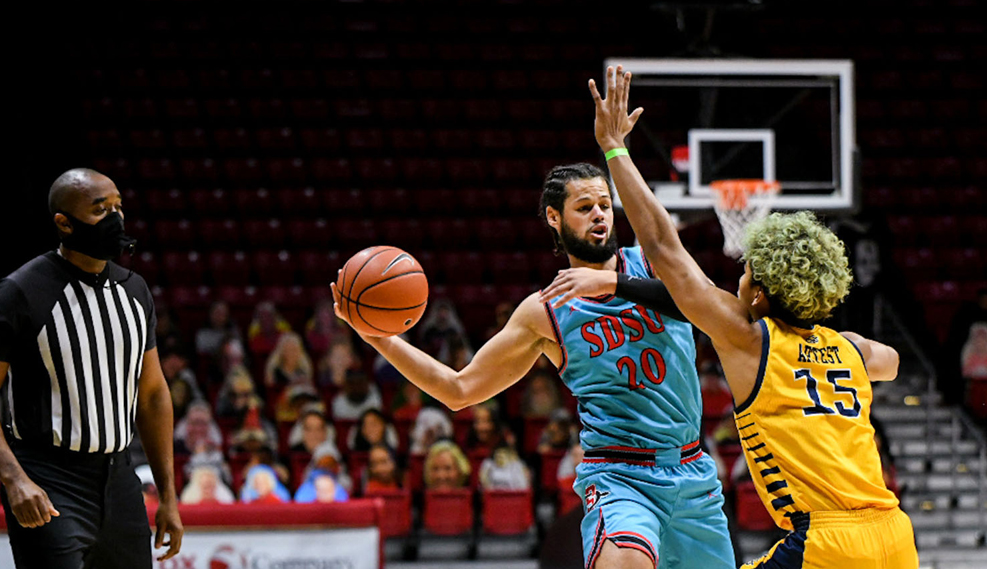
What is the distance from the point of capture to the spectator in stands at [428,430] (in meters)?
8.94

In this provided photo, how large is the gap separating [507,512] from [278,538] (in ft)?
8.62

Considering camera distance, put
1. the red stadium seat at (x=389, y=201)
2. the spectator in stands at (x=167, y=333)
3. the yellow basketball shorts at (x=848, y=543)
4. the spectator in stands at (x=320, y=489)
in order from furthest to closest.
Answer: the red stadium seat at (x=389, y=201) → the spectator in stands at (x=167, y=333) → the spectator in stands at (x=320, y=489) → the yellow basketball shorts at (x=848, y=543)

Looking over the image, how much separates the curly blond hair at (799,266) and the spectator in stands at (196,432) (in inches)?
262

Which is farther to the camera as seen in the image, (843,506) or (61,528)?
(61,528)

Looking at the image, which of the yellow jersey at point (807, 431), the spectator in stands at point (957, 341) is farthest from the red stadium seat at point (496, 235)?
the yellow jersey at point (807, 431)

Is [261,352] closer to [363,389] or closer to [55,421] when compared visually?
[363,389]

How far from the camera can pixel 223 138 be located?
13141mm

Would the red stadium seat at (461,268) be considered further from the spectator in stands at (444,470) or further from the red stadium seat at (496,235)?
the spectator in stands at (444,470)

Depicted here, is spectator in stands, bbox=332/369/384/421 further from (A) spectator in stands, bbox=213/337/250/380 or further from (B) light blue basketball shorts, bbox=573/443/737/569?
(B) light blue basketball shorts, bbox=573/443/737/569

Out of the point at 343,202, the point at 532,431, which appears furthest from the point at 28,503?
the point at 343,202

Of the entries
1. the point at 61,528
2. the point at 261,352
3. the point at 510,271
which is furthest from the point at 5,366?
the point at 510,271

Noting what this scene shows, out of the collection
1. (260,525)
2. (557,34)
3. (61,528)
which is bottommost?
(260,525)

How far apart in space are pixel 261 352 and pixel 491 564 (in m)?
3.46

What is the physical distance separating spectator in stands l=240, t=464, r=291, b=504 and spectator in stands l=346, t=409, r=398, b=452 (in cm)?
89
